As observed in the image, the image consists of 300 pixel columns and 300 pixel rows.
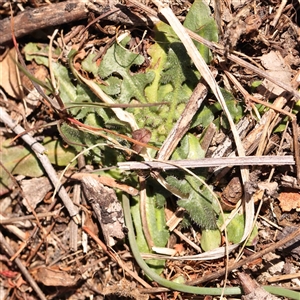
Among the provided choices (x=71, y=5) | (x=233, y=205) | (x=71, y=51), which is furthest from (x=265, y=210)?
(x=71, y=5)

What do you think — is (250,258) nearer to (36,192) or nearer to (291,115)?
(291,115)

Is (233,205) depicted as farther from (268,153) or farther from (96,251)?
(96,251)

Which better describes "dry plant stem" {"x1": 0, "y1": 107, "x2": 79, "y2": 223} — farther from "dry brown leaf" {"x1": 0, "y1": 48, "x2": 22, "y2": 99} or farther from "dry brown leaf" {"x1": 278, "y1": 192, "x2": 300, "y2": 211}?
"dry brown leaf" {"x1": 278, "y1": 192, "x2": 300, "y2": 211}

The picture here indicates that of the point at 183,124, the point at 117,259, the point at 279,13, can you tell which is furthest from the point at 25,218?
the point at 279,13

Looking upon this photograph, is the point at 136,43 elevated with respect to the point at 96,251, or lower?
elevated

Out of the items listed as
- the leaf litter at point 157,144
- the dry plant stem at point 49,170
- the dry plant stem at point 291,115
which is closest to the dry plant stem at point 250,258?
the leaf litter at point 157,144

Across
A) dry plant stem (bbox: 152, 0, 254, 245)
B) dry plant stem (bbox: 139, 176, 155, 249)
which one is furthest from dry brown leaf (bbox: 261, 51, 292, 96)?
dry plant stem (bbox: 139, 176, 155, 249)
